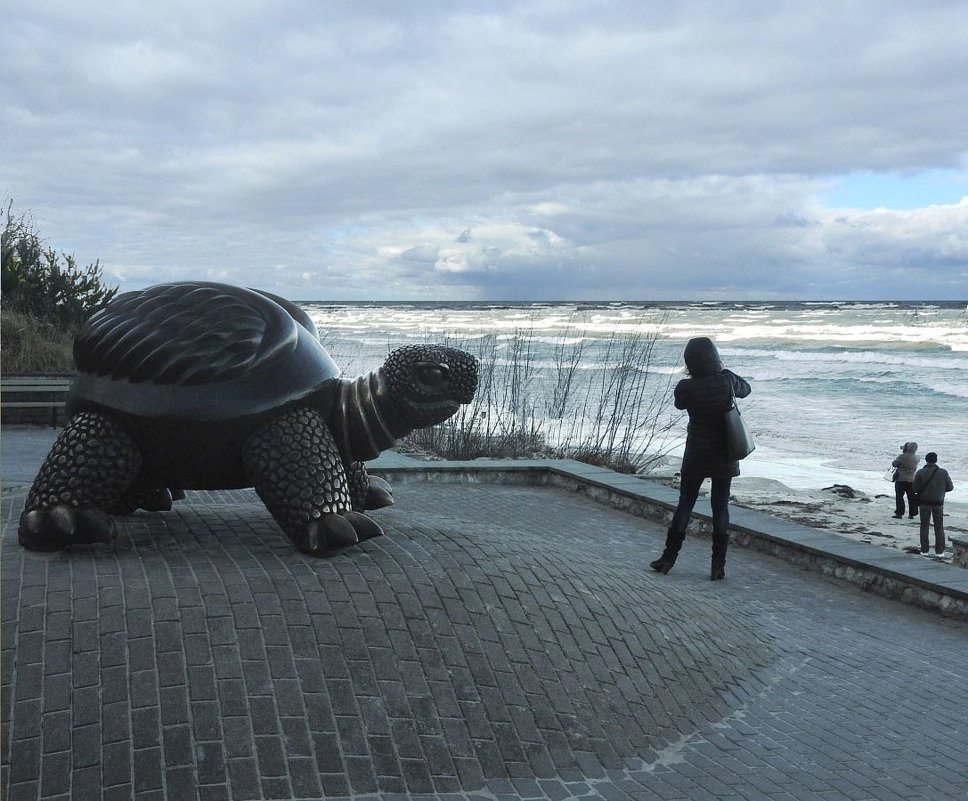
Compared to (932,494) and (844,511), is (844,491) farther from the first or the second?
(932,494)

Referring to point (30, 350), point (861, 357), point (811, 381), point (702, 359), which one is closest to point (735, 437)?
point (702, 359)

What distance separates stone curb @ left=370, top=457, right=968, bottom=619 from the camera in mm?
6238

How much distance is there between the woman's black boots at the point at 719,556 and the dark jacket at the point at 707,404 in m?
0.48

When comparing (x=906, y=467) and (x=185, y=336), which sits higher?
(x=185, y=336)

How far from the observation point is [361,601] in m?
3.93

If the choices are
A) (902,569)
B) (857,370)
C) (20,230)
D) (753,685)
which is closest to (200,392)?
(753,685)

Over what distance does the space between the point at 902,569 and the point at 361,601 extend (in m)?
4.15

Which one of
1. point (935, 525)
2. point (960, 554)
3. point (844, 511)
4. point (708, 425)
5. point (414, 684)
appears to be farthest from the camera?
point (844, 511)

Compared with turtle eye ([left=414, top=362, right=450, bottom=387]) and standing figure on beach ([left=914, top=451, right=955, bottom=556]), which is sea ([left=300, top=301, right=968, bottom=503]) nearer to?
standing figure on beach ([left=914, top=451, right=955, bottom=556])

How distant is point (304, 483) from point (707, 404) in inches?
118

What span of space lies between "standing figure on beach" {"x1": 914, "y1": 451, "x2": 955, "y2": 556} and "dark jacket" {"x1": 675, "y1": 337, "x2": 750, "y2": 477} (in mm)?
2656

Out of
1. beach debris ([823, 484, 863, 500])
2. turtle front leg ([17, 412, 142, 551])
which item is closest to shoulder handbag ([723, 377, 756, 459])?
turtle front leg ([17, 412, 142, 551])

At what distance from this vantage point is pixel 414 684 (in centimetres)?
365

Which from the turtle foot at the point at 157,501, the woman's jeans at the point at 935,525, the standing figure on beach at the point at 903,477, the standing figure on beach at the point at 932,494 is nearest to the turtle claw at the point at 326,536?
the turtle foot at the point at 157,501
